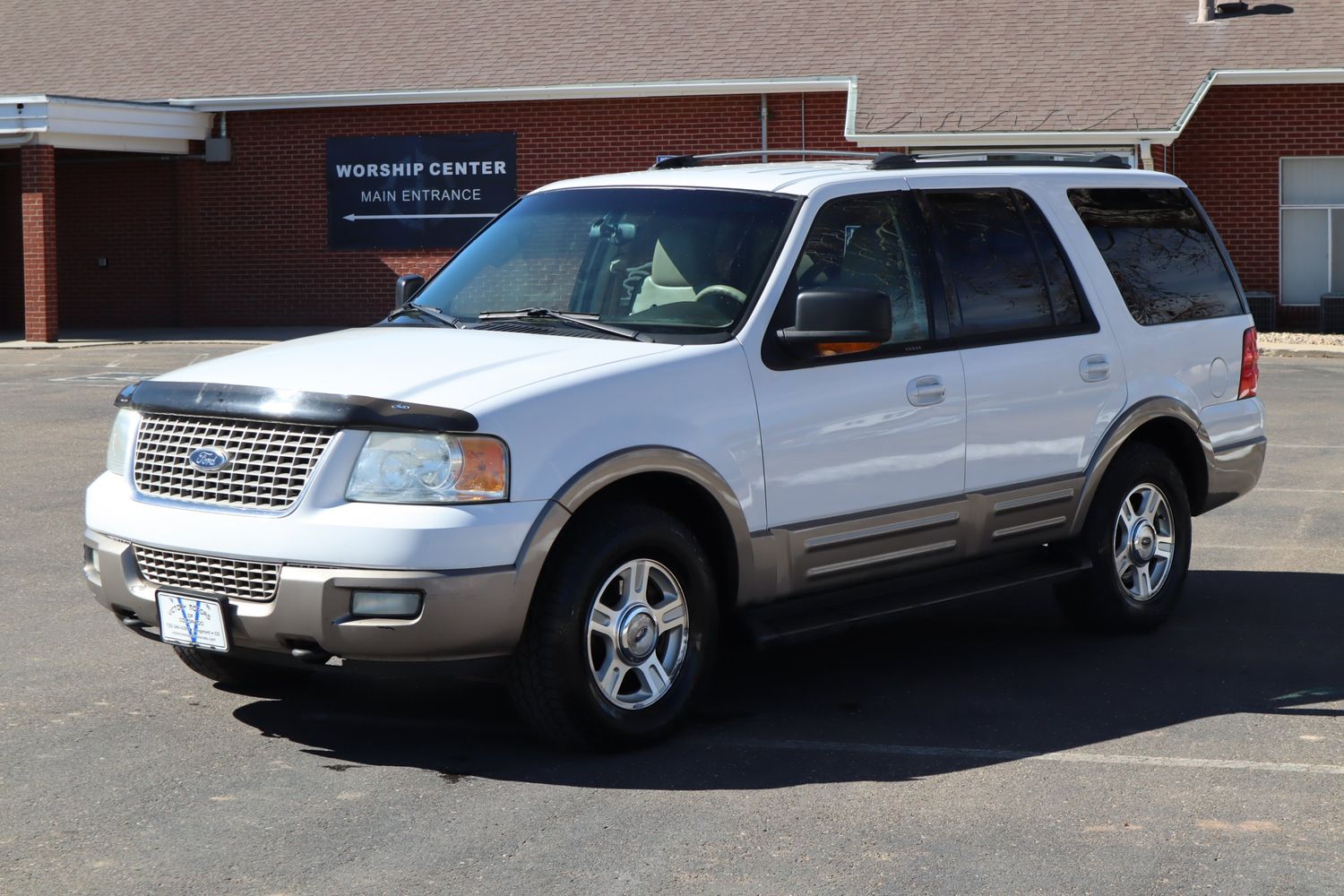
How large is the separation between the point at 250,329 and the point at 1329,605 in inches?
924

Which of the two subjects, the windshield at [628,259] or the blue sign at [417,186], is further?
the blue sign at [417,186]

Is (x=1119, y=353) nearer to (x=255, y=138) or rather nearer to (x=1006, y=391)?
(x=1006, y=391)

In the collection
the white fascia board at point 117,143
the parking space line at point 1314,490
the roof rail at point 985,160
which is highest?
the white fascia board at point 117,143

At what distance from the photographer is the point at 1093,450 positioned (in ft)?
24.5

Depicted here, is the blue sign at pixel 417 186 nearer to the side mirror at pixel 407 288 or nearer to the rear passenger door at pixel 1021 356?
the side mirror at pixel 407 288

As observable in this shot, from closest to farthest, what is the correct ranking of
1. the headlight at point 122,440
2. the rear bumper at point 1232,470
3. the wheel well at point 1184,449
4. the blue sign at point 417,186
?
1. the headlight at point 122,440
2. the wheel well at point 1184,449
3. the rear bumper at point 1232,470
4. the blue sign at point 417,186

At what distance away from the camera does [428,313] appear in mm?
6887

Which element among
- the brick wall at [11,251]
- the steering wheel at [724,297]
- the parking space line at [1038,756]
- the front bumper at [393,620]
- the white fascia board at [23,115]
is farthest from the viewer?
the brick wall at [11,251]

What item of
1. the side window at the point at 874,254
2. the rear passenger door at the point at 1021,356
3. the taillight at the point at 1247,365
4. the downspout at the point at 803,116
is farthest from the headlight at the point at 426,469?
the downspout at the point at 803,116

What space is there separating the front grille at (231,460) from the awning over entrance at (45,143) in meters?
21.8

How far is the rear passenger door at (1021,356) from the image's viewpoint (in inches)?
274

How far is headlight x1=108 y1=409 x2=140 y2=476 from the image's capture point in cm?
605

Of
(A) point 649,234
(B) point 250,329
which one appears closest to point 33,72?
(B) point 250,329

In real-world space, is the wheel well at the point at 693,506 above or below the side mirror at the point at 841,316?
below
